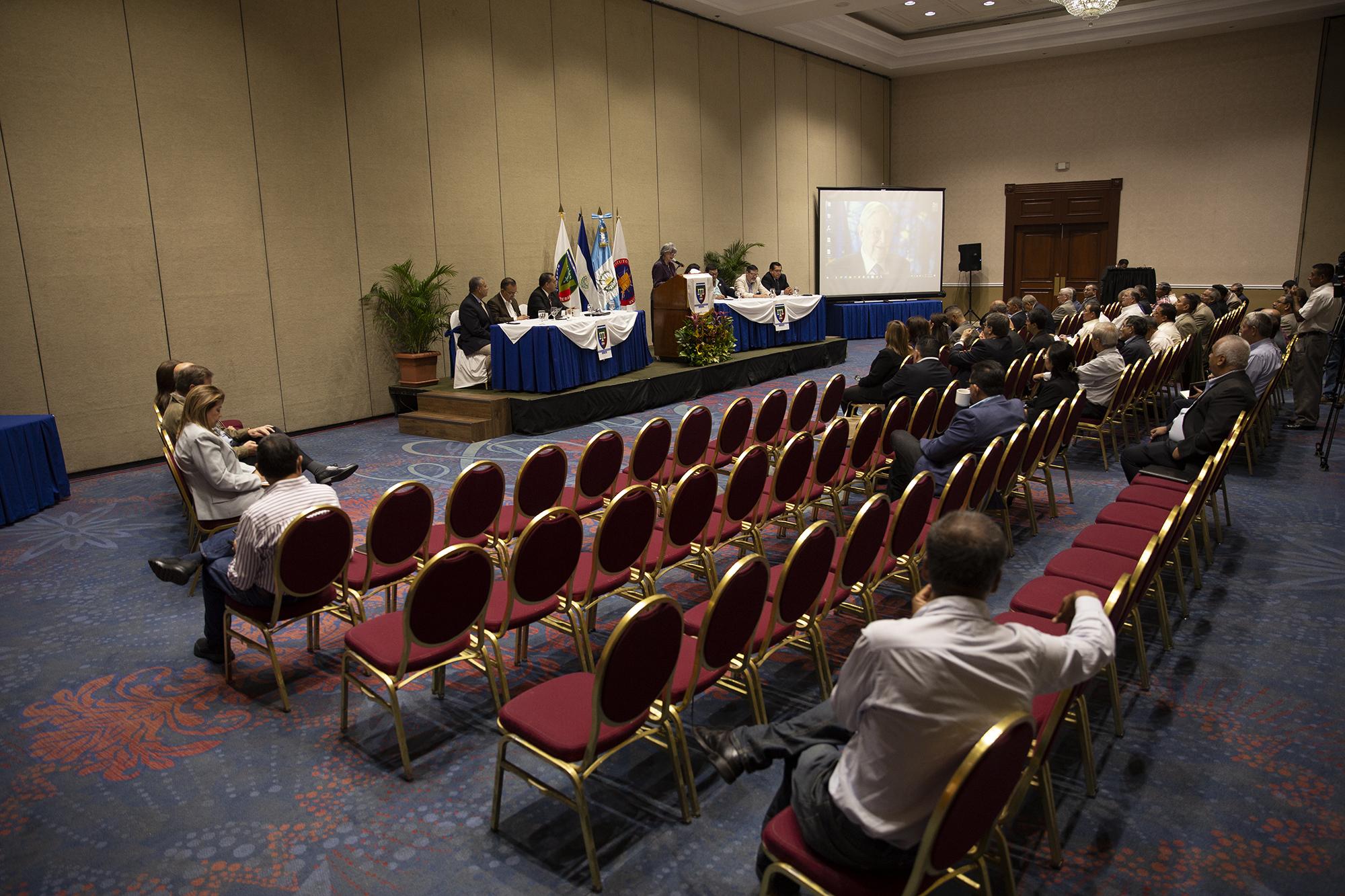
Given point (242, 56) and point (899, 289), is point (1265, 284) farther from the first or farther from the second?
point (242, 56)

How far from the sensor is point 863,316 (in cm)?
1650

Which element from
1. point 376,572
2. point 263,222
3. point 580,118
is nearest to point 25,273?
point 263,222

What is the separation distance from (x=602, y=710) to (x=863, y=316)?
49.0 ft

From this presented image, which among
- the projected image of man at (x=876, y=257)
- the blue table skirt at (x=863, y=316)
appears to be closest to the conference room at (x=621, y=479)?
the blue table skirt at (x=863, y=316)

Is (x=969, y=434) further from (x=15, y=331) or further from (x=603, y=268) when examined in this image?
(x=603, y=268)

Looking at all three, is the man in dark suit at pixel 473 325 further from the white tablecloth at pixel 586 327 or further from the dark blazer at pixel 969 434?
the dark blazer at pixel 969 434

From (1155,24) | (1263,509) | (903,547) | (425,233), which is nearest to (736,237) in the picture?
(425,233)

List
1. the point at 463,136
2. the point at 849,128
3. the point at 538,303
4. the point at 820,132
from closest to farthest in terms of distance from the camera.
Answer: the point at 463,136 → the point at 538,303 → the point at 820,132 → the point at 849,128

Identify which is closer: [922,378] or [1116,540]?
[1116,540]

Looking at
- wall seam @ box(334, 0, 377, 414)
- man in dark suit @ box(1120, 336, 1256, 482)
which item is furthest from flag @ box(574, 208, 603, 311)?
man in dark suit @ box(1120, 336, 1256, 482)

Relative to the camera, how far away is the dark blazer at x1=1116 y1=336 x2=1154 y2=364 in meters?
7.81

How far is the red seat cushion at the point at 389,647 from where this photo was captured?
3.03 meters

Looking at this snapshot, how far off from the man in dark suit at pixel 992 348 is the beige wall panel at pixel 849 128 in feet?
34.2

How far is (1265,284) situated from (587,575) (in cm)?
1608
